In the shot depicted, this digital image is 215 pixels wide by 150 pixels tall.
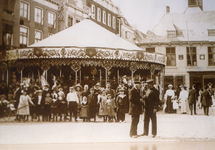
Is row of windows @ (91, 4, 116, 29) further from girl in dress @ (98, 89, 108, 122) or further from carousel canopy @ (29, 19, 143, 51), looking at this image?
girl in dress @ (98, 89, 108, 122)

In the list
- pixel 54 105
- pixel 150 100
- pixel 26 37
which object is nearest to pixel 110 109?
pixel 150 100

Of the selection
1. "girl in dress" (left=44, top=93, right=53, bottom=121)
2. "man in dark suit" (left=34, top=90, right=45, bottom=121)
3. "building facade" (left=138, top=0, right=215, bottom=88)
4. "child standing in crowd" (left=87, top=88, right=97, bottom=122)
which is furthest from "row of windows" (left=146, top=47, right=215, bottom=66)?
"man in dark suit" (left=34, top=90, right=45, bottom=121)

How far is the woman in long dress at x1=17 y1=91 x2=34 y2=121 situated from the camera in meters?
5.28

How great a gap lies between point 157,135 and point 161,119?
13.4 inches

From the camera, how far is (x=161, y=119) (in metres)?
5.20

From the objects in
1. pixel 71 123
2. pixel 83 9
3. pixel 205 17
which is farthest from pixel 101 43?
pixel 205 17

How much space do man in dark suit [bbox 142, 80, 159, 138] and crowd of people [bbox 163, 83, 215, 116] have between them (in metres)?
0.52

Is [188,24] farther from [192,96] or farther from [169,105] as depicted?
[169,105]

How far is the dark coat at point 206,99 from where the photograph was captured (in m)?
5.36

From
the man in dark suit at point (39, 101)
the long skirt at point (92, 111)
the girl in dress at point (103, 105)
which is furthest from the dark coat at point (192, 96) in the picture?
the man in dark suit at point (39, 101)

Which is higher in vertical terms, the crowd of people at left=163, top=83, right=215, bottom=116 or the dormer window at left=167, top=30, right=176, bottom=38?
the dormer window at left=167, top=30, right=176, bottom=38

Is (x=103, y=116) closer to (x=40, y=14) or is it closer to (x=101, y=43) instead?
(x=101, y=43)

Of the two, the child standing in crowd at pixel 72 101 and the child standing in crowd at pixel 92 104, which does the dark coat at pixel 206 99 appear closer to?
the child standing in crowd at pixel 92 104

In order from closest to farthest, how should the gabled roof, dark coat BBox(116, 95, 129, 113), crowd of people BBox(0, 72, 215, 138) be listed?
crowd of people BBox(0, 72, 215, 138), dark coat BBox(116, 95, 129, 113), the gabled roof
